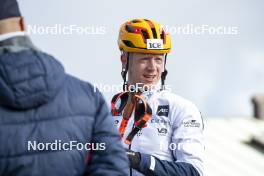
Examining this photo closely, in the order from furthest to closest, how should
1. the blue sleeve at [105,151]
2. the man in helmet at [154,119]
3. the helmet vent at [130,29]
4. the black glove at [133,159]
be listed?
1. the helmet vent at [130,29]
2. the man in helmet at [154,119]
3. the black glove at [133,159]
4. the blue sleeve at [105,151]

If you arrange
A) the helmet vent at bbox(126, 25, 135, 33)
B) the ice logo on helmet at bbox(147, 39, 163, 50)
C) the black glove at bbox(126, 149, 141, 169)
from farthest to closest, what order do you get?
1. the helmet vent at bbox(126, 25, 135, 33)
2. the ice logo on helmet at bbox(147, 39, 163, 50)
3. the black glove at bbox(126, 149, 141, 169)

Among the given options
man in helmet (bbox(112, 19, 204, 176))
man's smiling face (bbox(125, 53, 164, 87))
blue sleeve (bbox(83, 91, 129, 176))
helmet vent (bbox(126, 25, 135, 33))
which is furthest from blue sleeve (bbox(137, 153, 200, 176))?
blue sleeve (bbox(83, 91, 129, 176))

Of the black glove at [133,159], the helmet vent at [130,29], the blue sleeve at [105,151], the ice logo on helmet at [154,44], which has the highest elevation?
the blue sleeve at [105,151]

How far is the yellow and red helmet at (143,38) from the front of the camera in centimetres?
616

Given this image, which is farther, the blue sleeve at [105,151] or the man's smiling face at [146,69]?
the man's smiling face at [146,69]

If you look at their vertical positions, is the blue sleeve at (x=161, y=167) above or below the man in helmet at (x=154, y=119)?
below

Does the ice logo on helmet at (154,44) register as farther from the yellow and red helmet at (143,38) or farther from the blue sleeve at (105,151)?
the blue sleeve at (105,151)

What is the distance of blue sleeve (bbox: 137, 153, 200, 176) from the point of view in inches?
221

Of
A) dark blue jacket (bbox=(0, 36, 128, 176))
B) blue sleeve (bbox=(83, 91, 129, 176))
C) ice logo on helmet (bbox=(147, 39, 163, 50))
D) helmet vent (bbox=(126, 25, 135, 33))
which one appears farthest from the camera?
helmet vent (bbox=(126, 25, 135, 33))

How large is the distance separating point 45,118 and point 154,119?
234cm

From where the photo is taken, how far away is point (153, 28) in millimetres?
6371

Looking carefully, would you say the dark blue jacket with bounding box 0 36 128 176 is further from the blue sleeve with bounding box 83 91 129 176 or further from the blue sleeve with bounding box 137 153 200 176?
the blue sleeve with bounding box 137 153 200 176

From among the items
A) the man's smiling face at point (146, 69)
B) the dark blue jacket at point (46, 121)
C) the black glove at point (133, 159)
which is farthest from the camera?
the man's smiling face at point (146, 69)

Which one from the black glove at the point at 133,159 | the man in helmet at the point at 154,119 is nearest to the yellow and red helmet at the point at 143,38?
the man in helmet at the point at 154,119
